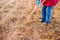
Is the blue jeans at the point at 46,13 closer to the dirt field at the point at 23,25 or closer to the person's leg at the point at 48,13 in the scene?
the person's leg at the point at 48,13

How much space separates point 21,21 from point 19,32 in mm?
316

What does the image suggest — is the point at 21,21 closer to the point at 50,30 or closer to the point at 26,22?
the point at 26,22

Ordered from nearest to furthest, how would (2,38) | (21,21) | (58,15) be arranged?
1. (2,38)
2. (21,21)
3. (58,15)

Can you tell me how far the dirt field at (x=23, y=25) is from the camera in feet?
8.75

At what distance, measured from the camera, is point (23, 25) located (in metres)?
2.88

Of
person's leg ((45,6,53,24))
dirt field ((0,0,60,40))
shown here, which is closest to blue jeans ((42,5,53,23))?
person's leg ((45,6,53,24))

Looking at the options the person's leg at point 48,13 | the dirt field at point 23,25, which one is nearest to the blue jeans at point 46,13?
the person's leg at point 48,13

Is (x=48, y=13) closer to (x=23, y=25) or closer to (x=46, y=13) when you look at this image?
(x=46, y=13)

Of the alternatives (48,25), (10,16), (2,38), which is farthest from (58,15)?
(2,38)

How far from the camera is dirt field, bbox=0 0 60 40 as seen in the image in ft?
8.75

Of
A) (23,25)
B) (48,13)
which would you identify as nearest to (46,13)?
(48,13)

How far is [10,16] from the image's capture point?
3.11 m

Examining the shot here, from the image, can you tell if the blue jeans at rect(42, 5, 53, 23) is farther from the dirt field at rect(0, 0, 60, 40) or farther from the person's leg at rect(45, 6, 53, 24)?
the dirt field at rect(0, 0, 60, 40)

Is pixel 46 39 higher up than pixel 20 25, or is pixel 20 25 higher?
pixel 20 25
